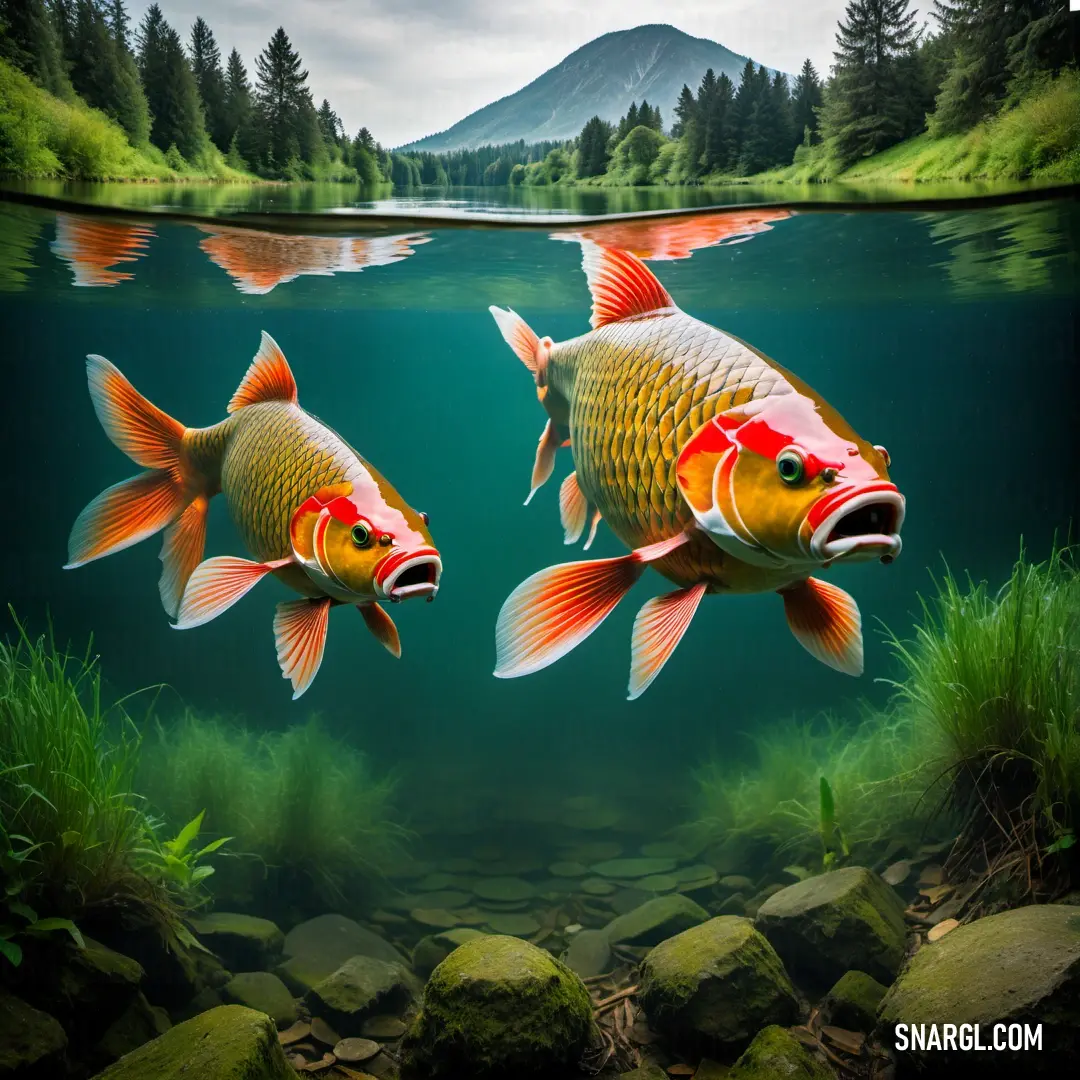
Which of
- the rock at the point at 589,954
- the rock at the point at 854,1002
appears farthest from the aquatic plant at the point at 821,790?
the rock at the point at 589,954

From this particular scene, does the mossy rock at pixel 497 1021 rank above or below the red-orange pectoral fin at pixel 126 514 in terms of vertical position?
below

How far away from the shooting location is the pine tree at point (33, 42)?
4.89 m

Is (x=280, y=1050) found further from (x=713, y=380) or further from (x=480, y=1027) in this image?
(x=713, y=380)

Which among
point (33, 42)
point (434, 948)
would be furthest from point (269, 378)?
point (434, 948)

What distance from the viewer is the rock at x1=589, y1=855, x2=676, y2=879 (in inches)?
292

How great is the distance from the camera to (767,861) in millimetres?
7152

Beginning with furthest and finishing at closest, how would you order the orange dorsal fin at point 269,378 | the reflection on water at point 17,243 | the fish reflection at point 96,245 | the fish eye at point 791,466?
the fish reflection at point 96,245 < the reflection on water at point 17,243 < the orange dorsal fin at point 269,378 < the fish eye at point 791,466

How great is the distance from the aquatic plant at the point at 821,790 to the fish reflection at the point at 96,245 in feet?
26.8

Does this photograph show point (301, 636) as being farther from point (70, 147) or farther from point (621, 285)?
point (70, 147)

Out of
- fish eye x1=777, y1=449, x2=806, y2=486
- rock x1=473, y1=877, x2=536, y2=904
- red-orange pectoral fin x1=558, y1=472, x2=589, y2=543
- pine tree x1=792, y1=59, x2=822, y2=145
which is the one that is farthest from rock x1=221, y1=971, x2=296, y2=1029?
pine tree x1=792, y1=59, x2=822, y2=145

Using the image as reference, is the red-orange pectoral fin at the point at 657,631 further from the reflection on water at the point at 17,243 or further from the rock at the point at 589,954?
the reflection on water at the point at 17,243

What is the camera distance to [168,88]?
5.36 m

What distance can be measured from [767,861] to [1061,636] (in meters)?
3.43

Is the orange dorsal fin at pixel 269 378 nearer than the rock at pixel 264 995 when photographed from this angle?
Yes
